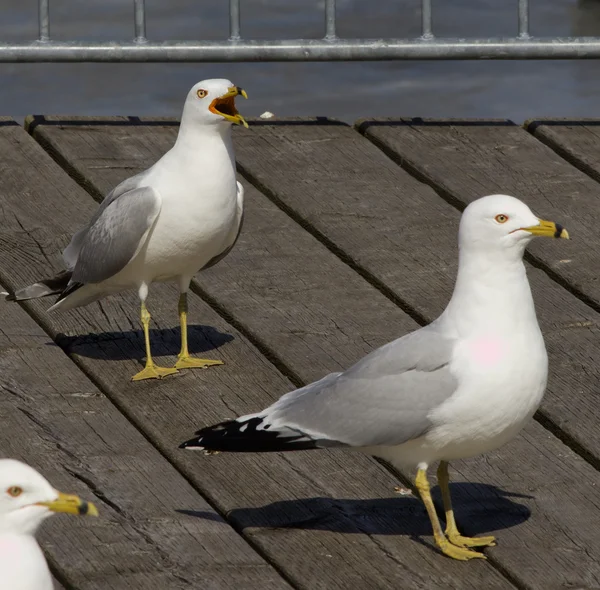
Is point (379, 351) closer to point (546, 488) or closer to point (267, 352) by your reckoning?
point (546, 488)

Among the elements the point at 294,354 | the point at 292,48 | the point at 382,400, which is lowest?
the point at 294,354

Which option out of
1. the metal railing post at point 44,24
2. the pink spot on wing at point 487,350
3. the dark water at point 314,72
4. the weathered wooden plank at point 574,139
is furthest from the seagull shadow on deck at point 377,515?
the dark water at point 314,72

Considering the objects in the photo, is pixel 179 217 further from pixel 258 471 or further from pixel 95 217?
pixel 258 471

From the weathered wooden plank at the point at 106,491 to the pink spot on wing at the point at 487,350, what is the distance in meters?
0.68

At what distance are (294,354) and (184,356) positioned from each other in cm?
33

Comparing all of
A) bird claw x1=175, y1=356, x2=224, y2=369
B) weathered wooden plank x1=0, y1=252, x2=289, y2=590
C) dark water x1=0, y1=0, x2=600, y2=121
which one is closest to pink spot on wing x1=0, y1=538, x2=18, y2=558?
weathered wooden plank x1=0, y1=252, x2=289, y2=590

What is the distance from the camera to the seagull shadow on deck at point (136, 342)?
496 centimetres

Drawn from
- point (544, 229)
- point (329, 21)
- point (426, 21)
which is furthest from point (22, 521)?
point (426, 21)

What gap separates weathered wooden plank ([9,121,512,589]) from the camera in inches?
151

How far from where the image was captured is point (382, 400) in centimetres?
389

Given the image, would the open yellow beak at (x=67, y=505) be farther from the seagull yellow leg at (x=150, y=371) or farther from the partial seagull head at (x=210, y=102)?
the partial seagull head at (x=210, y=102)

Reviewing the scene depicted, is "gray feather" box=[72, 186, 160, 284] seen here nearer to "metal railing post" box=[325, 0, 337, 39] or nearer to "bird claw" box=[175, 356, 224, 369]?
"bird claw" box=[175, 356, 224, 369]

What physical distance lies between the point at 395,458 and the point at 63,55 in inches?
113

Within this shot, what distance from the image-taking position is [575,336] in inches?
195
